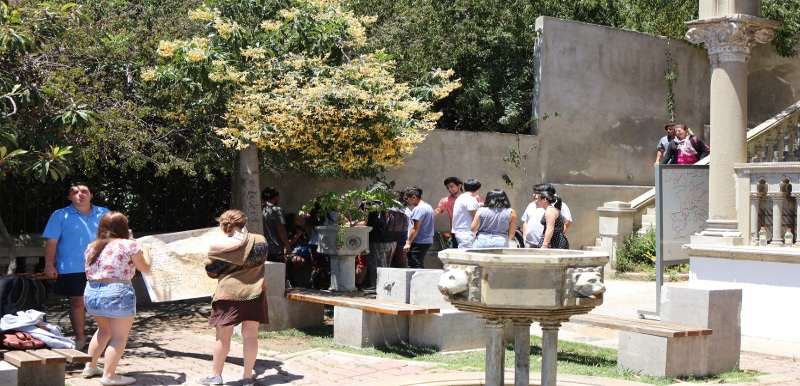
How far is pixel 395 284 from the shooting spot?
947cm

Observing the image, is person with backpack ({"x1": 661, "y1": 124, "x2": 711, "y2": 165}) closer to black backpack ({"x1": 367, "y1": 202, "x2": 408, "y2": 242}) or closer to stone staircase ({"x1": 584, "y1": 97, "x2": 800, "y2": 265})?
stone staircase ({"x1": 584, "y1": 97, "x2": 800, "y2": 265})

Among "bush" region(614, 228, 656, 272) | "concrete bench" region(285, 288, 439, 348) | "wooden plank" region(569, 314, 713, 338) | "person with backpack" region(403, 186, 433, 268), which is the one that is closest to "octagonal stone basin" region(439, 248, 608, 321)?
"wooden plank" region(569, 314, 713, 338)

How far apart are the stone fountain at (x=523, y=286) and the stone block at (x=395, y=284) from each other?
3.53m

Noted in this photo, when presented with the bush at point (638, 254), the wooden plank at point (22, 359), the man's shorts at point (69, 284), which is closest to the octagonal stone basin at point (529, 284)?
the wooden plank at point (22, 359)

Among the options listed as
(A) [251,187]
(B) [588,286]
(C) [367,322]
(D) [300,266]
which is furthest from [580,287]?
(D) [300,266]

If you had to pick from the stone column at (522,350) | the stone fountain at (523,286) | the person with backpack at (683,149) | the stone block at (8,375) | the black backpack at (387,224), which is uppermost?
the person with backpack at (683,149)

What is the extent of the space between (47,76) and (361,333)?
4.52 meters

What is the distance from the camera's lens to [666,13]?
750 inches

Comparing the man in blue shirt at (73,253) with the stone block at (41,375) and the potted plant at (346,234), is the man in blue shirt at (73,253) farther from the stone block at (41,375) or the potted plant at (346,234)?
the potted plant at (346,234)

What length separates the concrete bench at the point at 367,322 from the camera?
8.71 m

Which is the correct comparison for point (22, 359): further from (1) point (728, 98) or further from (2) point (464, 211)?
(1) point (728, 98)

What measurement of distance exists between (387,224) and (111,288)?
473cm

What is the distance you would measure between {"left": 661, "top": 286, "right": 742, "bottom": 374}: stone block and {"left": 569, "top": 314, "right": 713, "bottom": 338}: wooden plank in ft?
0.51

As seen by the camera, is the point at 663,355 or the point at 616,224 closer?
the point at 663,355
